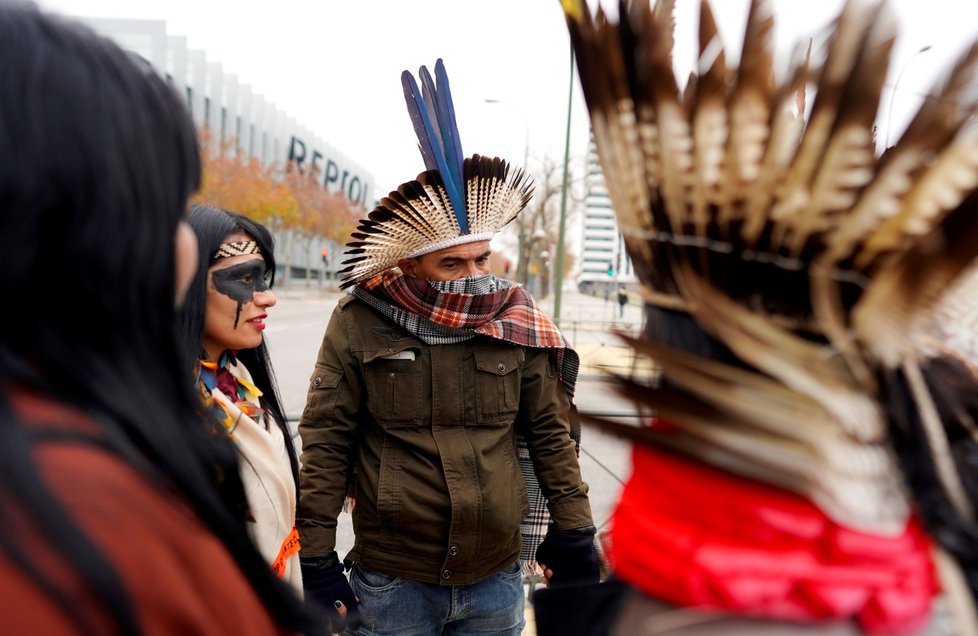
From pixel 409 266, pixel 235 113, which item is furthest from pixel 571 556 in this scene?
pixel 235 113

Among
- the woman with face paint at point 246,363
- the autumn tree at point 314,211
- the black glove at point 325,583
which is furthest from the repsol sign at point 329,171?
the black glove at point 325,583

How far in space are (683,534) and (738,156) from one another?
42cm

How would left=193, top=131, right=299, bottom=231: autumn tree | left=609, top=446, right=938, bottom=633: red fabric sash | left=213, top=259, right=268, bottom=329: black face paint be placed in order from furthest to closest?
left=193, top=131, right=299, bottom=231: autumn tree
left=213, top=259, right=268, bottom=329: black face paint
left=609, top=446, right=938, bottom=633: red fabric sash

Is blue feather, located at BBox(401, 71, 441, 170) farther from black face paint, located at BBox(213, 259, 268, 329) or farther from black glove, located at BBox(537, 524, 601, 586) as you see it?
black glove, located at BBox(537, 524, 601, 586)

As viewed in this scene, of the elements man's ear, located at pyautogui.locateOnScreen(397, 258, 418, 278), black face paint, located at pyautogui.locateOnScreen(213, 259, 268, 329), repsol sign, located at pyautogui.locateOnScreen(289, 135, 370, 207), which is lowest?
black face paint, located at pyautogui.locateOnScreen(213, 259, 268, 329)

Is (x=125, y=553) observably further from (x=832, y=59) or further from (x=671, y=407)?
(x=832, y=59)

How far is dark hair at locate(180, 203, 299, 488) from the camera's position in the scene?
1722mm

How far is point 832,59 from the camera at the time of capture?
648 millimetres

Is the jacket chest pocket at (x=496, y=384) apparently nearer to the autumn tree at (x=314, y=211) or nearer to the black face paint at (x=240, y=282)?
the black face paint at (x=240, y=282)

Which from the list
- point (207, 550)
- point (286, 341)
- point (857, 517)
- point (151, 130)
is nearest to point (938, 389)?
point (857, 517)

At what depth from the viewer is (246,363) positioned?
204cm

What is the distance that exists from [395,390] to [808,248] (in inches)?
60.8

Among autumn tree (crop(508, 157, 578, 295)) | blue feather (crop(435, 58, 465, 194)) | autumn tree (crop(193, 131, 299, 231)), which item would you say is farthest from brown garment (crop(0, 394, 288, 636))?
autumn tree (crop(193, 131, 299, 231))

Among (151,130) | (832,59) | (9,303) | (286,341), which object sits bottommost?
(286,341)
